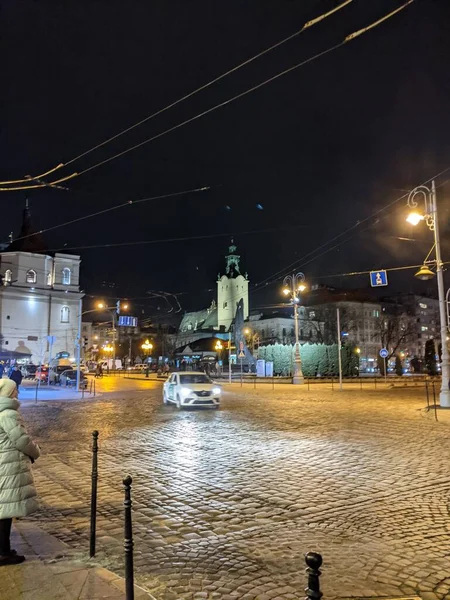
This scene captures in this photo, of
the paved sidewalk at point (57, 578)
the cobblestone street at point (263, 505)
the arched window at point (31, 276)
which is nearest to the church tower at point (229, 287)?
the arched window at point (31, 276)

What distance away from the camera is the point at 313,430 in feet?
46.7

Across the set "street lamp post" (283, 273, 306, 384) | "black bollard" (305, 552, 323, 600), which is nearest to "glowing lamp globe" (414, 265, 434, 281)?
"street lamp post" (283, 273, 306, 384)

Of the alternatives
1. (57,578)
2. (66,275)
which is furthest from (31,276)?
(57,578)

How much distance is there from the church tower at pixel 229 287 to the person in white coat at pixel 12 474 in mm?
124897

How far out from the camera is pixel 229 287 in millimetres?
133500

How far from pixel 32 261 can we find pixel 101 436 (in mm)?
65880

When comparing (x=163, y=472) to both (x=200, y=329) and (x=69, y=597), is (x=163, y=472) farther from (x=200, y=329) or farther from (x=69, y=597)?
(x=200, y=329)

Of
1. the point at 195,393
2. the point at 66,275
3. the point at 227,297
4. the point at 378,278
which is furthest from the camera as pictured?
the point at 227,297

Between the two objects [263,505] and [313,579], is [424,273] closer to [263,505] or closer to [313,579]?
[263,505]

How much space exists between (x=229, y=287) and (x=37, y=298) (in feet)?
219

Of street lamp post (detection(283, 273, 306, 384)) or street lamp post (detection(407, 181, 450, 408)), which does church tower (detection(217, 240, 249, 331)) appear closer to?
street lamp post (detection(283, 273, 306, 384))

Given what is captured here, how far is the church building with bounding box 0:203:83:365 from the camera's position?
71.0 meters

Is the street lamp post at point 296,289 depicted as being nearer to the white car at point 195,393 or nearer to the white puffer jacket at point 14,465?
the white car at point 195,393

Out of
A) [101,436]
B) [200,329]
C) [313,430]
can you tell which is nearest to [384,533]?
[313,430]
